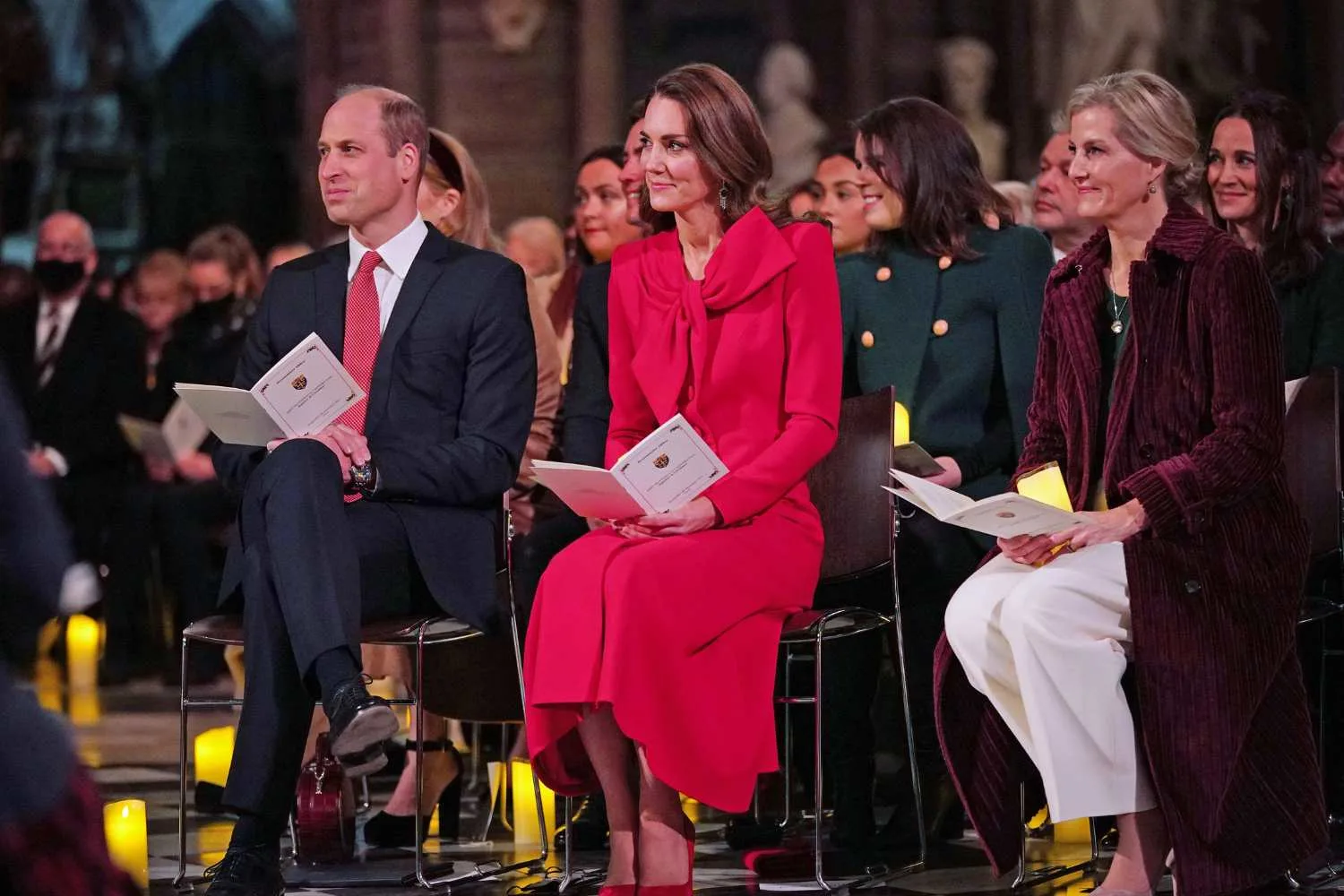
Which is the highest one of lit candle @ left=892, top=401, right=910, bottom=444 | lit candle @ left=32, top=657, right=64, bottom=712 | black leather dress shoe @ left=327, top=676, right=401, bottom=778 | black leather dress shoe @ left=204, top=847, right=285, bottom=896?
lit candle @ left=892, top=401, right=910, bottom=444

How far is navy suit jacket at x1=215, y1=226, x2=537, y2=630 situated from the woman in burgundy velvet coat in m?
1.03

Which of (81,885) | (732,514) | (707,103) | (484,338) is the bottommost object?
(81,885)

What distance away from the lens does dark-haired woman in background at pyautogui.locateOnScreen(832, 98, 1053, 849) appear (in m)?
4.92

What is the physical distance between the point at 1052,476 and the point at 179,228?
1075cm

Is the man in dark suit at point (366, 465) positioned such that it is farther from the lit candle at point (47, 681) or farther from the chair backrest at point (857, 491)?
the lit candle at point (47, 681)

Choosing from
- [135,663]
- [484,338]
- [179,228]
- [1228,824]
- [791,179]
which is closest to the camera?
[1228,824]

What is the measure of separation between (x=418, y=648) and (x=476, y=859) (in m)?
0.72

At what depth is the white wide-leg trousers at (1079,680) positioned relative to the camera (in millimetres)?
3975

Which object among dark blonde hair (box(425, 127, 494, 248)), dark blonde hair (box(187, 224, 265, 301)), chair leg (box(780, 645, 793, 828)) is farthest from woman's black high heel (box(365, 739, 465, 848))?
dark blonde hair (box(187, 224, 265, 301))

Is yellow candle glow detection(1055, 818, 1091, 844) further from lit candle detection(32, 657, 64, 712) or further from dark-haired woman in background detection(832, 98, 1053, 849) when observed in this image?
lit candle detection(32, 657, 64, 712)

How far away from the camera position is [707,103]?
4.48 m

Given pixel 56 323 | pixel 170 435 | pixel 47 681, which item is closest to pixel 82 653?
pixel 47 681

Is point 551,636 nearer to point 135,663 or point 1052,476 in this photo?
point 1052,476

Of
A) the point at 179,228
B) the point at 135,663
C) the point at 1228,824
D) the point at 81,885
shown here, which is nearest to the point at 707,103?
the point at 1228,824
